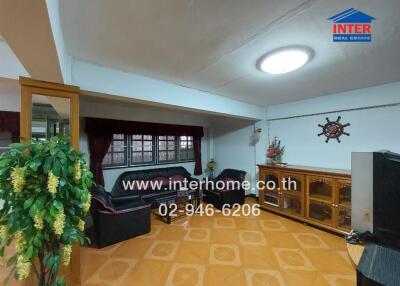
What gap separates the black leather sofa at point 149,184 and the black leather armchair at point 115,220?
0.62 metres

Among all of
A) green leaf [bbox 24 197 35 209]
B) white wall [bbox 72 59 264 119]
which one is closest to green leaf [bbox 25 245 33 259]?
green leaf [bbox 24 197 35 209]

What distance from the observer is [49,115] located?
1911 millimetres

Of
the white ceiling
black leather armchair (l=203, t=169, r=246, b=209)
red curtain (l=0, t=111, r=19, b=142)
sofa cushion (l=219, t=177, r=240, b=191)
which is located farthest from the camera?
sofa cushion (l=219, t=177, r=240, b=191)

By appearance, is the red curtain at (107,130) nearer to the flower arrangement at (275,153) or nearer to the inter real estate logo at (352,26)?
the flower arrangement at (275,153)

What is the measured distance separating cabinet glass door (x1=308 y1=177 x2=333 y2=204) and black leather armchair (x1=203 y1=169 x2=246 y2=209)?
4.72 feet

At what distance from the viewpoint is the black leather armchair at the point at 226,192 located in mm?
3871

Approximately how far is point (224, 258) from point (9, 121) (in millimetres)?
4143

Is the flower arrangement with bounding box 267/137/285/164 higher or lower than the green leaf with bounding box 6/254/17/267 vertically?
higher

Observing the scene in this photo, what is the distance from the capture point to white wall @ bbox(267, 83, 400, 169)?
2.66 m

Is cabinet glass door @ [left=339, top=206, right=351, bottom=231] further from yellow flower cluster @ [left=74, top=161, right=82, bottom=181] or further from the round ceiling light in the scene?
yellow flower cluster @ [left=74, top=161, right=82, bottom=181]

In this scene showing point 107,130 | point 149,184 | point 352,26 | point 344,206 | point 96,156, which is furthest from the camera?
point 149,184

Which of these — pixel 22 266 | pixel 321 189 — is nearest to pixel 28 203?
pixel 22 266

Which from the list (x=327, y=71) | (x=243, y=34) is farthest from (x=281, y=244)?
(x=243, y=34)

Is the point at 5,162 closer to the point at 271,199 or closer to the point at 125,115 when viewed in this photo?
the point at 125,115
